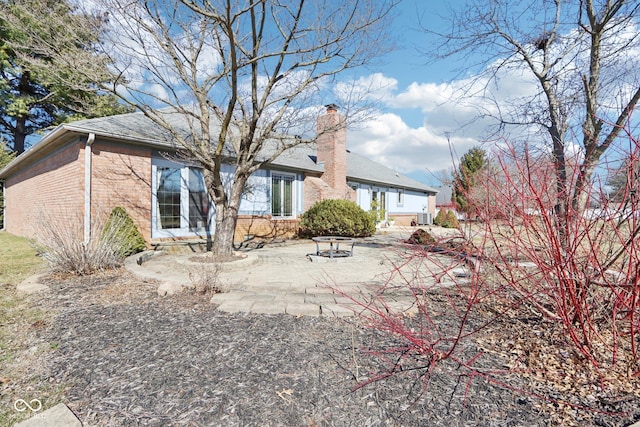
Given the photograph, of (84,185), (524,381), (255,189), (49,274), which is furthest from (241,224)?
(524,381)

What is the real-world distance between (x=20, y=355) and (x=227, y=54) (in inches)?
288

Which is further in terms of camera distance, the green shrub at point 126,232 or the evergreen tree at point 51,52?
the green shrub at point 126,232

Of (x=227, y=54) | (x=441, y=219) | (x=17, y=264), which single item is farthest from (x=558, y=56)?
(x=441, y=219)

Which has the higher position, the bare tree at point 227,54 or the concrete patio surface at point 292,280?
the bare tree at point 227,54

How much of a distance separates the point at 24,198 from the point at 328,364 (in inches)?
666

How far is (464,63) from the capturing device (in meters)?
6.80

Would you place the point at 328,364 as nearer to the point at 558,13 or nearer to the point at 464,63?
the point at 464,63

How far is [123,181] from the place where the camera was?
8.48m

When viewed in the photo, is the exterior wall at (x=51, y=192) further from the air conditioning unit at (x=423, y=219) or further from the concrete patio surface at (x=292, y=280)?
the air conditioning unit at (x=423, y=219)

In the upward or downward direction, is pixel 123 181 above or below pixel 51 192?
above

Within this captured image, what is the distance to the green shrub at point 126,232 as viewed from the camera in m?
7.07

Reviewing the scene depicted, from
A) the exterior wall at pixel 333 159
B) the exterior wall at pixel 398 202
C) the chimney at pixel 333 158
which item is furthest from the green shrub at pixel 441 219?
the chimney at pixel 333 158

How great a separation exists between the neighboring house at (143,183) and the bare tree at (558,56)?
445 cm

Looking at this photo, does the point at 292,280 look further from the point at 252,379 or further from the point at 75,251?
the point at 75,251
